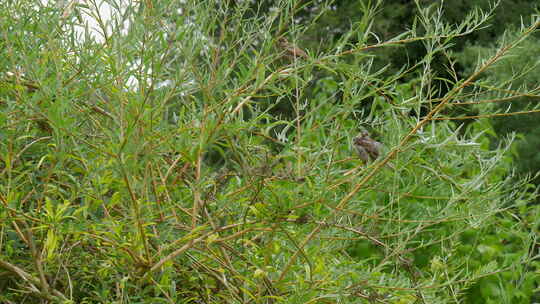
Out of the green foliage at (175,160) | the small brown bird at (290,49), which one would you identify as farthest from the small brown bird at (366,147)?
the small brown bird at (290,49)

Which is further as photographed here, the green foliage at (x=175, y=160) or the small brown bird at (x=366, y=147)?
the small brown bird at (x=366, y=147)

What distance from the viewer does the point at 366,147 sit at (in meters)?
1.01

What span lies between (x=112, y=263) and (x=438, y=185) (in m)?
0.56

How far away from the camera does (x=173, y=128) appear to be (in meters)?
0.88

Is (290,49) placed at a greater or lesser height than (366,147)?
greater

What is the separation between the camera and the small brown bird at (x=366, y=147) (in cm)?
99

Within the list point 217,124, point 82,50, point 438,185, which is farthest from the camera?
point 438,185

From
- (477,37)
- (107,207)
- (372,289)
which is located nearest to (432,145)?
(372,289)

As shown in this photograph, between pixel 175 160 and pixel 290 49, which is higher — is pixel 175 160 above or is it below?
below

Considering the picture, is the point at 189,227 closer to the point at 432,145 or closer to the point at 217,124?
the point at 217,124

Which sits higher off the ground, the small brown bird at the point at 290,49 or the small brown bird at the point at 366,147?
the small brown bird at the point at 290,49

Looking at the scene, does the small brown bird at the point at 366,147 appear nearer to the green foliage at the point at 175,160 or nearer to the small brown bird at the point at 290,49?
the green foliage at the point at 175,160

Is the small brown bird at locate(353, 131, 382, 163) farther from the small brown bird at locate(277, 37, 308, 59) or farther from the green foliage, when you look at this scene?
the small brown bird at locate(277, 37, 308, 59)

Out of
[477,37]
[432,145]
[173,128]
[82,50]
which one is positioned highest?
[82,50]
